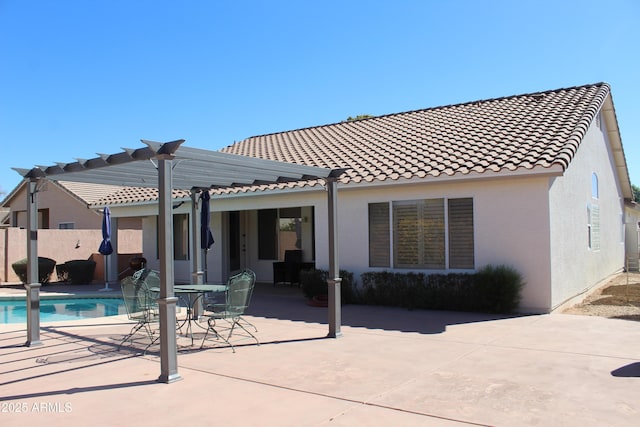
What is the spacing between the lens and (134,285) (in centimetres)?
875

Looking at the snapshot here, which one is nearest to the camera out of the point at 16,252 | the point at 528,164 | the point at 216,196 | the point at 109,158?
the point at 109,158

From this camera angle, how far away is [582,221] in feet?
45.3

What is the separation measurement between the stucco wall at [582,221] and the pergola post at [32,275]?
945cm

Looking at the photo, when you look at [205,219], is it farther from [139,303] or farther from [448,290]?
[448,290]

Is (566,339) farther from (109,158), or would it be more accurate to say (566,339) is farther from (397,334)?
(109,158)

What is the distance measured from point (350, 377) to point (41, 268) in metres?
16.1

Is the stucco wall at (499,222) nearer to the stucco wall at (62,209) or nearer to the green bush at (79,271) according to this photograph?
the green bush at (79,271)

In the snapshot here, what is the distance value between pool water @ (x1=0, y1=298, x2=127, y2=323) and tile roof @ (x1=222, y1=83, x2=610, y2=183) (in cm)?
664

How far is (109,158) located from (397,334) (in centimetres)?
531

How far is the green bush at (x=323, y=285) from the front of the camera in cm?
1275

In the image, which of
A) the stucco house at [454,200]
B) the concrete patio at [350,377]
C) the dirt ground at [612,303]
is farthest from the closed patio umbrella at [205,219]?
the dirt ground at [612,303]

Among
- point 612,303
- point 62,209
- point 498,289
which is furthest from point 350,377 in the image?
point 62,209

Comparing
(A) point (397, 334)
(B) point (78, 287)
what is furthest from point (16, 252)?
(A) point (397, 334)

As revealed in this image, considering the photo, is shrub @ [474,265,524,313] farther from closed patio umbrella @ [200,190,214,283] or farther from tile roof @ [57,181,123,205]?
tile roof @ [57,181,123,205]
